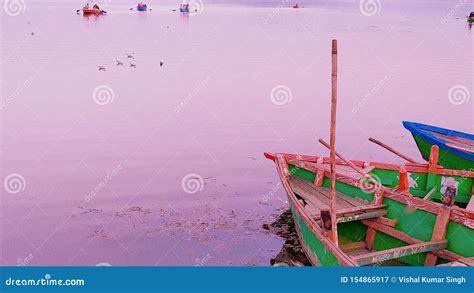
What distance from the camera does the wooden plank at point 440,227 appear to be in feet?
30.6

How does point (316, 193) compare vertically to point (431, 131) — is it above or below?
below

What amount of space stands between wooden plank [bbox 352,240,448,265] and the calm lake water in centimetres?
303

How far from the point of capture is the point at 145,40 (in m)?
50.2

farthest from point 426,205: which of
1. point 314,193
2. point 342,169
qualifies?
point 342,169

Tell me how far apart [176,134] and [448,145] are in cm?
990

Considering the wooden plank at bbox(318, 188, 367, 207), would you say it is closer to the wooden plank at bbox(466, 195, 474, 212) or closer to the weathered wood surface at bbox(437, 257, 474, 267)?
the wooden plank at bbox(466, 195, 474, 212)

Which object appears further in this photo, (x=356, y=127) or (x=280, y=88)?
(x=280, y=88)

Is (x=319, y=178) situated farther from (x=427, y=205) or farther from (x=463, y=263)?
(x=463, y=263)

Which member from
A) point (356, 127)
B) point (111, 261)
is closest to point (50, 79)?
point (356, 127)

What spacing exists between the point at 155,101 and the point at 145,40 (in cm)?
2779

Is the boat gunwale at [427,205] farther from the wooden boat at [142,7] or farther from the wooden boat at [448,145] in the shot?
the wooden boat at [142,7]

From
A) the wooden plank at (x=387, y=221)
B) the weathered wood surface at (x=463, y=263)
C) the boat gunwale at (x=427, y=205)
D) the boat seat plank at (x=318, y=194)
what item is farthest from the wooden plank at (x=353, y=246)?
the weathered wood surface at (x=463, y=263)

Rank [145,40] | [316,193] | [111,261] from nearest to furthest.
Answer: [111,261] < [316,193] < [145,40]

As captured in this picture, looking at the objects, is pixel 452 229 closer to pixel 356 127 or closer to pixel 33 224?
pixel 33 224
